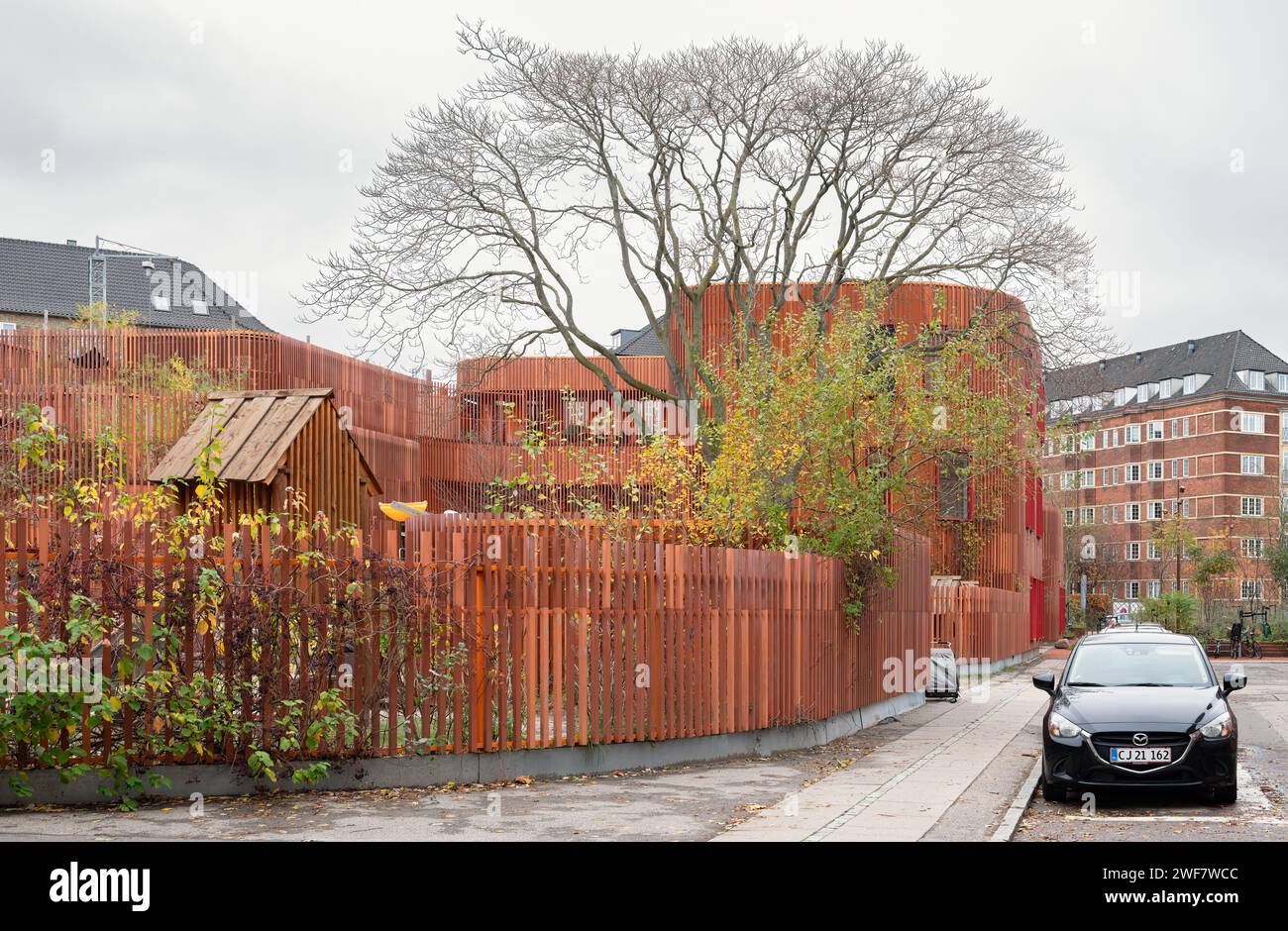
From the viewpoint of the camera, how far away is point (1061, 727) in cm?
1314

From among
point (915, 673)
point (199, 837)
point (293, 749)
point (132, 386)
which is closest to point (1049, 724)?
point (293, 749)

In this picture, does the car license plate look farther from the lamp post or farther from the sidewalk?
the lamp post

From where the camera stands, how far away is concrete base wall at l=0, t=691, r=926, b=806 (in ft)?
36.0

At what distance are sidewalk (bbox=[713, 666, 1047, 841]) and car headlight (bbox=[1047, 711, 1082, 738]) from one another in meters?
0.98

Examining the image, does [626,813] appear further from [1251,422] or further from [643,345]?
[1251,422]

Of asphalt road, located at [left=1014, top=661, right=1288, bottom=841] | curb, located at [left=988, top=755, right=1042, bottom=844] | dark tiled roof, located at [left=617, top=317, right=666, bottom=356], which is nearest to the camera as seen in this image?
curb, located at [left=988, top=755, right=1042, bottom=844]

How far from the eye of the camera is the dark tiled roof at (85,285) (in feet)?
235

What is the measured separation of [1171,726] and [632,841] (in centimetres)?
544

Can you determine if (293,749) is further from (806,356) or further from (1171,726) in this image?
(806,356)

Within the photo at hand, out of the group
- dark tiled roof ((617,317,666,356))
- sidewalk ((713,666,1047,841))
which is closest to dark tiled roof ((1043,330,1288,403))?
dark tiled roof ((617,317,666,356))

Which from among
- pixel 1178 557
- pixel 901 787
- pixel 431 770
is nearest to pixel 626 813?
pixel 431 770

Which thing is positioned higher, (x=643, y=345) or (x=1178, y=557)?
(x=643, y=345)

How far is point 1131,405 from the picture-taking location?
4269 inches

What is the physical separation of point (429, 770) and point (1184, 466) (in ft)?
324
